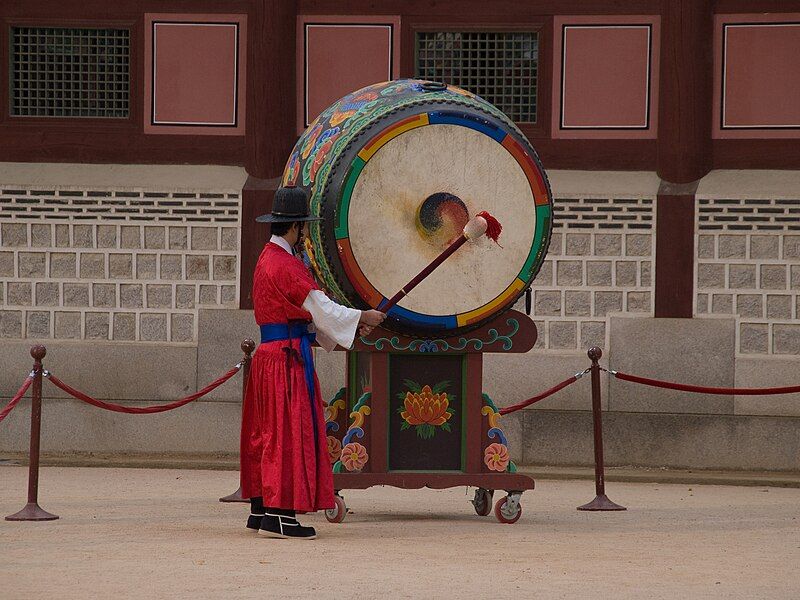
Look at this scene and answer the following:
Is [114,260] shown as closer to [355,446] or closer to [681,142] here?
[681,142]

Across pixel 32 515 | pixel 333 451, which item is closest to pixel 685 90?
pixel 333 451

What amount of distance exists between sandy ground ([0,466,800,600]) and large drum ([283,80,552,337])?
3.55 feet

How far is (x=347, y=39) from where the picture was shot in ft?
37.2

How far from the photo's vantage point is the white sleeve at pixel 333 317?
7.32 metres

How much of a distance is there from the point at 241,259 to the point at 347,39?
167 centimetres

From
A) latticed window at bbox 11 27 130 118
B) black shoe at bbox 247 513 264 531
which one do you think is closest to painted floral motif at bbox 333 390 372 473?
black shoe at bbox 247 513 264 531

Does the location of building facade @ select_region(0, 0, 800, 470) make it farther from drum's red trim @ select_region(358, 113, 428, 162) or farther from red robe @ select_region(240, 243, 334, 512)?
red robe @ select_region(240, 243, 334, 512)

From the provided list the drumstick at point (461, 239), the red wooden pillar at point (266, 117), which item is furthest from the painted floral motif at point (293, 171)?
the red wooden pillar at point (266, 117)

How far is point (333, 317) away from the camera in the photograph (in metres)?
7.32

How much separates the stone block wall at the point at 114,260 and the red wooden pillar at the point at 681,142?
2.90 m

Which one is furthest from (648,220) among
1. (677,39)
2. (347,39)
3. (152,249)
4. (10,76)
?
(10,76)

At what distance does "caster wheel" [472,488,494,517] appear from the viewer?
329 inches

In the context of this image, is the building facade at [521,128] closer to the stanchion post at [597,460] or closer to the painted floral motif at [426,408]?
the stanchion post at [597,460]

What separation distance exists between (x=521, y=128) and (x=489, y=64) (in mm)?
524
